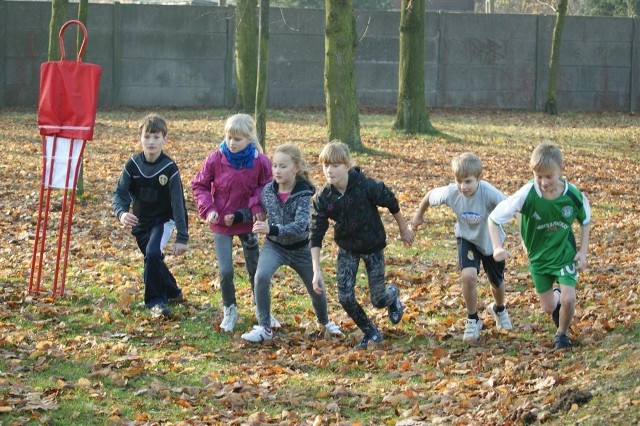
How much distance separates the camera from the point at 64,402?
6574 mm

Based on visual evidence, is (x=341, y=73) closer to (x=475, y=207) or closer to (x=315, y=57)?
(x=475, y=207)

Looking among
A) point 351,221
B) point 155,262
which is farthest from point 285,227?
point 155,262

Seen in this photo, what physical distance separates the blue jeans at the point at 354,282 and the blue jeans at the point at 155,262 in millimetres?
1792

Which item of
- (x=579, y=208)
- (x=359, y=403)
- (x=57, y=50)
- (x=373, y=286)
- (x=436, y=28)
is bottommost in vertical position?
(x=359, y=403)

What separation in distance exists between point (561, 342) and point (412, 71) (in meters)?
14.4

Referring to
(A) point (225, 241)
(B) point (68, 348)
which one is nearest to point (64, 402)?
(B) point (68, 348)

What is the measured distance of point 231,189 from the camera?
8.54m

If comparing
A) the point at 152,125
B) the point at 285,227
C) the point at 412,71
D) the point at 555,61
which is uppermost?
the point at 555,61

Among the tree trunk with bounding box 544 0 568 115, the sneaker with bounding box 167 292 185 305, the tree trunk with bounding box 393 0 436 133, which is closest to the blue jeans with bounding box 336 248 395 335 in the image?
the sneaker with bounding box 167 292 185 305

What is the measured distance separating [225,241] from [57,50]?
669 cm

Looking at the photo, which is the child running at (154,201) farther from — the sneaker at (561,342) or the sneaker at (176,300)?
the sneaker at (561,342)

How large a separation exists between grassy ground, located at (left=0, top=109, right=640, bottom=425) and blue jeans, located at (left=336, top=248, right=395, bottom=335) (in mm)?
271

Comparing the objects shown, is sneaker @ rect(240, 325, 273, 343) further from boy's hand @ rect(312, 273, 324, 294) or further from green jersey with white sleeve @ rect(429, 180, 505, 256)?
green jersey with white sleeve @ rect(429, 180, 505, 256)

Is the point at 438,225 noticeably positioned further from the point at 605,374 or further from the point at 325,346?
the point at 605,374
